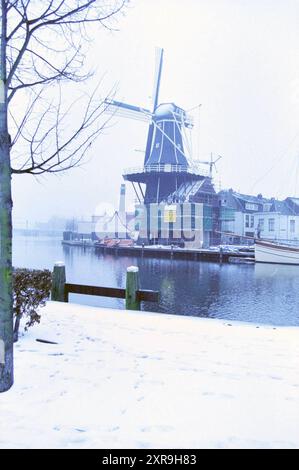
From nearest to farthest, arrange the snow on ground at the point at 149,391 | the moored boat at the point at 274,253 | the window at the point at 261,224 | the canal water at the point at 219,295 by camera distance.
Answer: the snow on ground at the point at 149,391, the canal water at the point at 219,295, the moored boat at the point at 274,253, the window at the point at 261,224

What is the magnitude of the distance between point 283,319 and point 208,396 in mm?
11339

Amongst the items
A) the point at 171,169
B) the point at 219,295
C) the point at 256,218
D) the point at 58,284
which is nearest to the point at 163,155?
the point at 171,169

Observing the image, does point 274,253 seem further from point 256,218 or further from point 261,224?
point 256,218

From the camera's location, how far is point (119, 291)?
6727 millimetres

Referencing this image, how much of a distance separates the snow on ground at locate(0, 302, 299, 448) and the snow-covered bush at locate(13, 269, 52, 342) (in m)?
0.28

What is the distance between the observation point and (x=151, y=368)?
11.4 feet

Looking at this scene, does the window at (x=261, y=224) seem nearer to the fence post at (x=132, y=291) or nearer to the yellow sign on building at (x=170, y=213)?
the yellow sign on building at (x=170, y=213)

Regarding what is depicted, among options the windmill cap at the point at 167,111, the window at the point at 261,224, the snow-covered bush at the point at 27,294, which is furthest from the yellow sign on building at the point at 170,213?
the snow-covered bush at the point at 27,294

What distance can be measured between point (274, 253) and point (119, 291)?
33.4 metres

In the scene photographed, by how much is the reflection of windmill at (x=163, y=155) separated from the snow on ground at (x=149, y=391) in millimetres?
44245

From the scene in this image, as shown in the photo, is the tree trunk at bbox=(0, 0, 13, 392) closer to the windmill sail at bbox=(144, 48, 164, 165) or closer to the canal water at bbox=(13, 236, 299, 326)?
the canal water at bbox=(13, 236, 299, 326)

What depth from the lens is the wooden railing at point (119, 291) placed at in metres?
6.56

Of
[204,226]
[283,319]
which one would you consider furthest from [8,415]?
[204,226]
